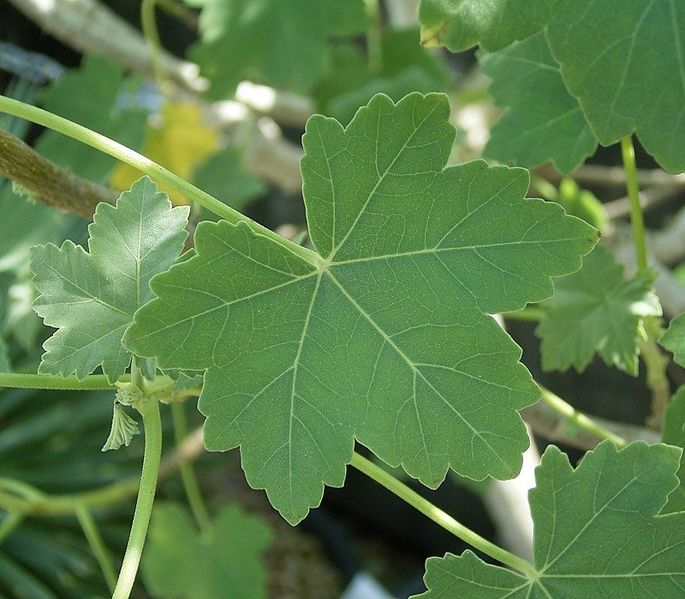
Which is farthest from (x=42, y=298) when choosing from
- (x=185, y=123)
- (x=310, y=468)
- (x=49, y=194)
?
(x=185, y=123)

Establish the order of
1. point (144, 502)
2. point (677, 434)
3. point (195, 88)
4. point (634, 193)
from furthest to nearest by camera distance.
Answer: point (195, 88) < point (634, 193) < point (677, 434) < point (144, 502)

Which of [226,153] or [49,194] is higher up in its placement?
[49,194]

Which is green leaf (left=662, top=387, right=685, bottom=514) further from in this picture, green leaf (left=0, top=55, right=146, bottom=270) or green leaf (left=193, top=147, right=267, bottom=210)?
green leaf (left=193, top=147, right=267, bottom=210)

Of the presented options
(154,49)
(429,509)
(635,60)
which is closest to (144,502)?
(429,509)

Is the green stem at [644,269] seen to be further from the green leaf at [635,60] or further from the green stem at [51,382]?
the green stem at [51,382]

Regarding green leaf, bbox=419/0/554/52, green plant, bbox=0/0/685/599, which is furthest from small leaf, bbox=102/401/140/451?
green leaf, bbox=419/0/554/52

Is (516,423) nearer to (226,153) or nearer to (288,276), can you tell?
(288,276)

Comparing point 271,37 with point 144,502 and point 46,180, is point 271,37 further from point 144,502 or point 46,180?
point 144,502
